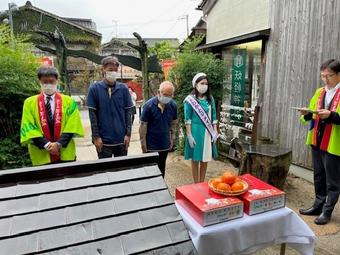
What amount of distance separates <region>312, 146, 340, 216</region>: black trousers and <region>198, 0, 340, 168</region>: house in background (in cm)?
150

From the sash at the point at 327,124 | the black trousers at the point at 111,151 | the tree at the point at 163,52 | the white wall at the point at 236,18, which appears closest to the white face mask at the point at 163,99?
the black trousers at the point at 111,151

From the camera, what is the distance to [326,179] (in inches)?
139

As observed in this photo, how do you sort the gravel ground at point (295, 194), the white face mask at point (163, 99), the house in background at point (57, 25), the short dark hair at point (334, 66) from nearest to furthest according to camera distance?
the gravel ground at point (295, 194) < the short dark hair at point (334, 66) < the white face mask at point (163, 99) < the house in background at point (57, 25)

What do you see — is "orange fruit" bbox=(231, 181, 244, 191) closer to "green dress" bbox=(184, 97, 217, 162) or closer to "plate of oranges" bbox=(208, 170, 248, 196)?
"plate of oranges" bbox=(208, 170, 248, 196)

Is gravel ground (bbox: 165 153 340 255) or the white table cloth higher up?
the white table cloth

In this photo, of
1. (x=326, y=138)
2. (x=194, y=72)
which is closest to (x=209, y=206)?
(x=326, y=138)

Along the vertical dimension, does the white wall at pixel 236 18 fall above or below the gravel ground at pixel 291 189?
above

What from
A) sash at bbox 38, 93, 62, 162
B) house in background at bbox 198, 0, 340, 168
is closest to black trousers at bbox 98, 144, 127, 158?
sash at bbox 38, 93, 62, 162

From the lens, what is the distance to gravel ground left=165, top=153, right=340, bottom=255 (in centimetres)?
312

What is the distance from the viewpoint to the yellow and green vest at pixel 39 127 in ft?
9.45

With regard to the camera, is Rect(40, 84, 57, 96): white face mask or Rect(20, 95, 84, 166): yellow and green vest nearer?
Rect(20, 95, 84, 166): yellow and green vest

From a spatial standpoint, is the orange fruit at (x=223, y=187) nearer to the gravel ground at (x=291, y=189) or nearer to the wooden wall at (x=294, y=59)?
the gravel ground at (x=291, y=189)

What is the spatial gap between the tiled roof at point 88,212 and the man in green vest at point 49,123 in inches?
57.3

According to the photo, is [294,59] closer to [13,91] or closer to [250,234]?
[250,234]
